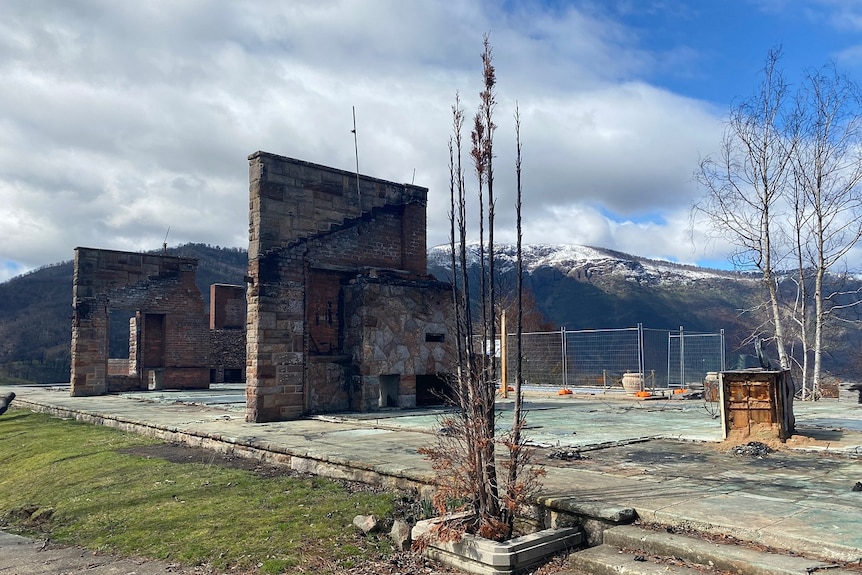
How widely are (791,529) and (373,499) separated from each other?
3308 mm

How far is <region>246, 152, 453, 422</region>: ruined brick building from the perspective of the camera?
11.8m

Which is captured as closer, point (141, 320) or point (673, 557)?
point (673, 557)

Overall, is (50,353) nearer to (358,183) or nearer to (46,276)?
(46,276)

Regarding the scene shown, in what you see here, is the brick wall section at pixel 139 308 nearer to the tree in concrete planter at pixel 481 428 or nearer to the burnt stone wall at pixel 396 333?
the burnt stone wall at pixel 396 333

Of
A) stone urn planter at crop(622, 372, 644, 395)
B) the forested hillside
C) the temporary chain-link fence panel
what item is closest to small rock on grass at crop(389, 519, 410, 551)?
the temporary chain-link fence panel

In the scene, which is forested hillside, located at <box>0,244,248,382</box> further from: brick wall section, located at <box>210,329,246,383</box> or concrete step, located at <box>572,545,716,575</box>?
concrete step, located at <box>572,545,716,575</box>

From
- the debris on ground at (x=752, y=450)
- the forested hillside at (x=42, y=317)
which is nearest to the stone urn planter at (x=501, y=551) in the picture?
the debris on ground at (x=752, y=450)

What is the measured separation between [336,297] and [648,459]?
7781mm

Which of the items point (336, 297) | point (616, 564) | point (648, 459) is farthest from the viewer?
point (336, 297)

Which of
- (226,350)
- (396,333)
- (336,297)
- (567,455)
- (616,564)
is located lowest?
(616,564)

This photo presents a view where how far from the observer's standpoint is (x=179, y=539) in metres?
5.41

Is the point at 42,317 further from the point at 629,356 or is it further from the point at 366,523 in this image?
the point at 366,523

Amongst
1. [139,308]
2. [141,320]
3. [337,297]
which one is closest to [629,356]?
[337,297]

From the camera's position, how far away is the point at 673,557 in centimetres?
383
